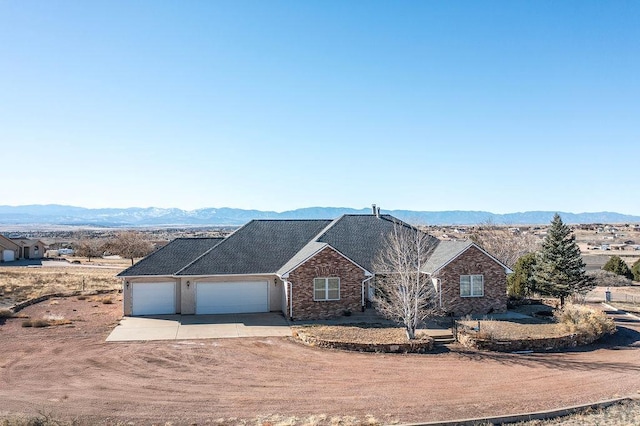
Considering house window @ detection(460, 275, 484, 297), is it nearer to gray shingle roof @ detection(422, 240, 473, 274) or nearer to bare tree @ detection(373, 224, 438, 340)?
gray shingle roof @ detection(422, 240, 473, 274)

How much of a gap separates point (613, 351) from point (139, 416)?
19.4m

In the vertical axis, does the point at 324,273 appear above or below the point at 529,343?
above

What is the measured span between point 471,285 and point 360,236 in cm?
781

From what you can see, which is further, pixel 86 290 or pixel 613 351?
pixel 86 290

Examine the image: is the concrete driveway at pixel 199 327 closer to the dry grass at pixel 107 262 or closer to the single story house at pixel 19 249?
the dry grass at pixel 107 262

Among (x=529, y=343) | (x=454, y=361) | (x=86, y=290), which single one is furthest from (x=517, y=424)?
(x=86, y=290)

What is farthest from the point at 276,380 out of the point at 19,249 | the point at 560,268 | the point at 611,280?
the point at 19,249

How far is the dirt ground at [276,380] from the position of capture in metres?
14.3

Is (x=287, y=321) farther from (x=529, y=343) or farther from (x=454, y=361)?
(x=529, y=343)

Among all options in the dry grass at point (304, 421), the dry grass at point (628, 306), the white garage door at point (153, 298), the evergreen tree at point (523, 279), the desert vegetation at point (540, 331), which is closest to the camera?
the dry grass at point (304, 421)

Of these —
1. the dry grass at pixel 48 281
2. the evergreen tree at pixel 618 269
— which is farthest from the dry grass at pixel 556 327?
the dry grass at pixel 48 281

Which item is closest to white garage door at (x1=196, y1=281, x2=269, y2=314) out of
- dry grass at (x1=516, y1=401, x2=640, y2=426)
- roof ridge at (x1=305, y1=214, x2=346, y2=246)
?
roof ridge at (x1=305, y1=214, x2=346, y2=246)

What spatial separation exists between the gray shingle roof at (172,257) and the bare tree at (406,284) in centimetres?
1134

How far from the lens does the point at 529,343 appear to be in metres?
21.5
